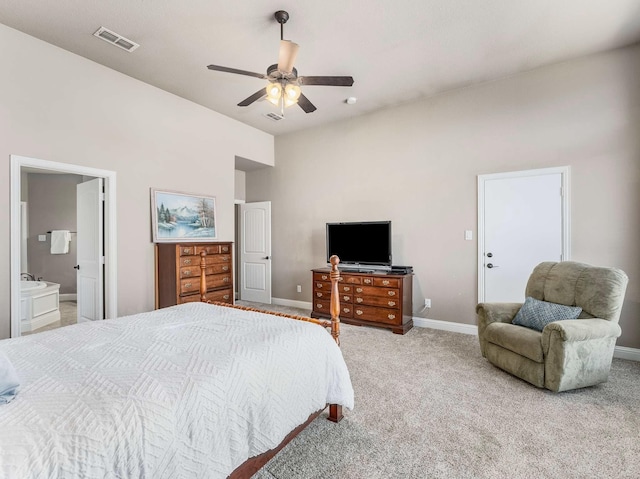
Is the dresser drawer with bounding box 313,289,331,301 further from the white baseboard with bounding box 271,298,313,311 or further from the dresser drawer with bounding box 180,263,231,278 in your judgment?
the dresser drawer with bounding box 180,263,231,278

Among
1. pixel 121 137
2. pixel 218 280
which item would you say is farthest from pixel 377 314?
pixel 121 137

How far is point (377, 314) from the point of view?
4.36 metres

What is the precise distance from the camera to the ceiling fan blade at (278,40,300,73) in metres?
2.39

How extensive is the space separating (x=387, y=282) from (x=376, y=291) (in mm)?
210

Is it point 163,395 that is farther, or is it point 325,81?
point 325,81

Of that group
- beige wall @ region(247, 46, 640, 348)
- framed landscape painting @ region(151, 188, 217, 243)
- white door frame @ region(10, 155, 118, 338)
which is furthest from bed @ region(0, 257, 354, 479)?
beige wall @ region(247, 46, 640, 348)

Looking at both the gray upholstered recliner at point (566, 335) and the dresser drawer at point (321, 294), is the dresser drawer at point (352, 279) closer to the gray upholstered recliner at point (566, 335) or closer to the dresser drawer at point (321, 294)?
the dresser drawer at point (321, 294)

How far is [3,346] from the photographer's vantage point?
165 centimetres

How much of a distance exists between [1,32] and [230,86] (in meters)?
2.13

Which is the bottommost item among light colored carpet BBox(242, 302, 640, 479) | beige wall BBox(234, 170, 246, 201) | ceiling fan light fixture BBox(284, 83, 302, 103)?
light colored carpet BBox(242, 302, 640, 479)

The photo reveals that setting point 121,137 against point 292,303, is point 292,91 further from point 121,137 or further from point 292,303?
point 292,303

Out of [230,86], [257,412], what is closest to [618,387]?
[257,412]

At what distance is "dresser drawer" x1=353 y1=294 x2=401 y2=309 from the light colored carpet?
3.78 feet

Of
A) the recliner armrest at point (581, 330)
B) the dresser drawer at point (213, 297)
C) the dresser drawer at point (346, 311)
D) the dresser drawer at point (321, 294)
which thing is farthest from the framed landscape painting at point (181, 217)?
the recliner armrest at point (581, 330)
